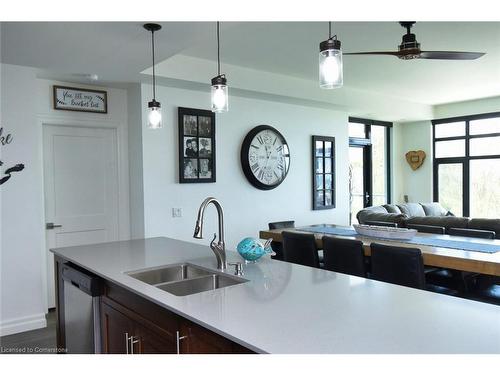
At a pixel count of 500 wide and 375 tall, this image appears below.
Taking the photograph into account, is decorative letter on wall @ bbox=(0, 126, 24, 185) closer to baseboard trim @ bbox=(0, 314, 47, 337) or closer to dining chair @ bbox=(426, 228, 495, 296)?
baseboard trim @ bbox=(0, 314, 47, 337)

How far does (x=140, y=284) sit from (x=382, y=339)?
1.17 m

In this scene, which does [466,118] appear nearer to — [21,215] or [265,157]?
[265,157]

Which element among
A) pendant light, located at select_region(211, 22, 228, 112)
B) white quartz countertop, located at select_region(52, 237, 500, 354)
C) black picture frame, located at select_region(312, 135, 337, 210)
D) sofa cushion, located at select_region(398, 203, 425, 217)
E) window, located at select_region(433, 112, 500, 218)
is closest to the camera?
white quartz countertop, located at select_region(52, 237, 500, 354)

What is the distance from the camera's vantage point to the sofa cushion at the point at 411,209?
6789 millimetres

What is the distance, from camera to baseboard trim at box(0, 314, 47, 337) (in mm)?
3575

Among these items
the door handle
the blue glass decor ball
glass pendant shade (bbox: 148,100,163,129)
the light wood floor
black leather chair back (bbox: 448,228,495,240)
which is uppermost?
glass pendant shade (bbox: 148,100,163,129)

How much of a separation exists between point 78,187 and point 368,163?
18.0 feet

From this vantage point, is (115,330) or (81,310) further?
(81,310)

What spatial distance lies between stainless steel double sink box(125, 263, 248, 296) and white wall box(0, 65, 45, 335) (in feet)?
6.65

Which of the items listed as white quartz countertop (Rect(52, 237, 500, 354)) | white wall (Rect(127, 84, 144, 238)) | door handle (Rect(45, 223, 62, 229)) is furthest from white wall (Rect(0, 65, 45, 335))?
white quartz countertop (Rect(52, 237, 500, 354))

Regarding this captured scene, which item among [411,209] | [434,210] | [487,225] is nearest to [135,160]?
[487,225]

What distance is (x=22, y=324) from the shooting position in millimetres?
3656

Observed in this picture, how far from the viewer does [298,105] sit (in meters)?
5.98
